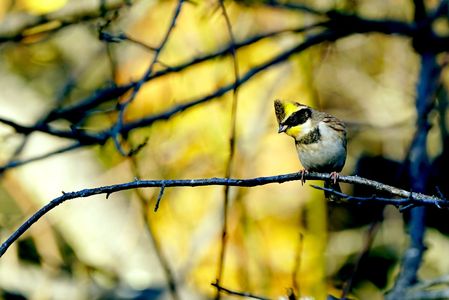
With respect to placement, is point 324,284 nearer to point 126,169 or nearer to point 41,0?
point 126,169

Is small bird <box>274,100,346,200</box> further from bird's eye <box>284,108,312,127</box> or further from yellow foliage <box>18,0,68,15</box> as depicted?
yellow foliage <box>18,0,68,15</box>

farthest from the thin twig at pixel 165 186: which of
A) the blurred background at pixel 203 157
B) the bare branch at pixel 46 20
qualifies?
the bare branch at pixel 46 20

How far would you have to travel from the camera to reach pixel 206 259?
801 centimetres

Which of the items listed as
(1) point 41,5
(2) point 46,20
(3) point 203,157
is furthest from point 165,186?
(1) point 41,5

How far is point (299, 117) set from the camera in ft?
12.6

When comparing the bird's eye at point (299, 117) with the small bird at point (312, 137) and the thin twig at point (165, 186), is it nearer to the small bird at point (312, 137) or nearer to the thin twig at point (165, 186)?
the small bird at point (312, 137)

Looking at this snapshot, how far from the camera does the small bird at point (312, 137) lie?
379cm

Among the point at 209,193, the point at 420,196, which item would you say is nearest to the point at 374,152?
the point at 209,193

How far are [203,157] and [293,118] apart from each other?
9.95 ft

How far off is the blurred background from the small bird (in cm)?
85

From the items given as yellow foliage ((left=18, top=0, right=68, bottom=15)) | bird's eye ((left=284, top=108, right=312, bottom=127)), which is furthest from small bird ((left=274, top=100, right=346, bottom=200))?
yellow foliage ((left=18, top=0, right=68, bottom=15))

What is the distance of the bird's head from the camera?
12.3 feet

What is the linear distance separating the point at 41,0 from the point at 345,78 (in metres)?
3.48

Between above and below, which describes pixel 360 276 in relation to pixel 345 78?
below
